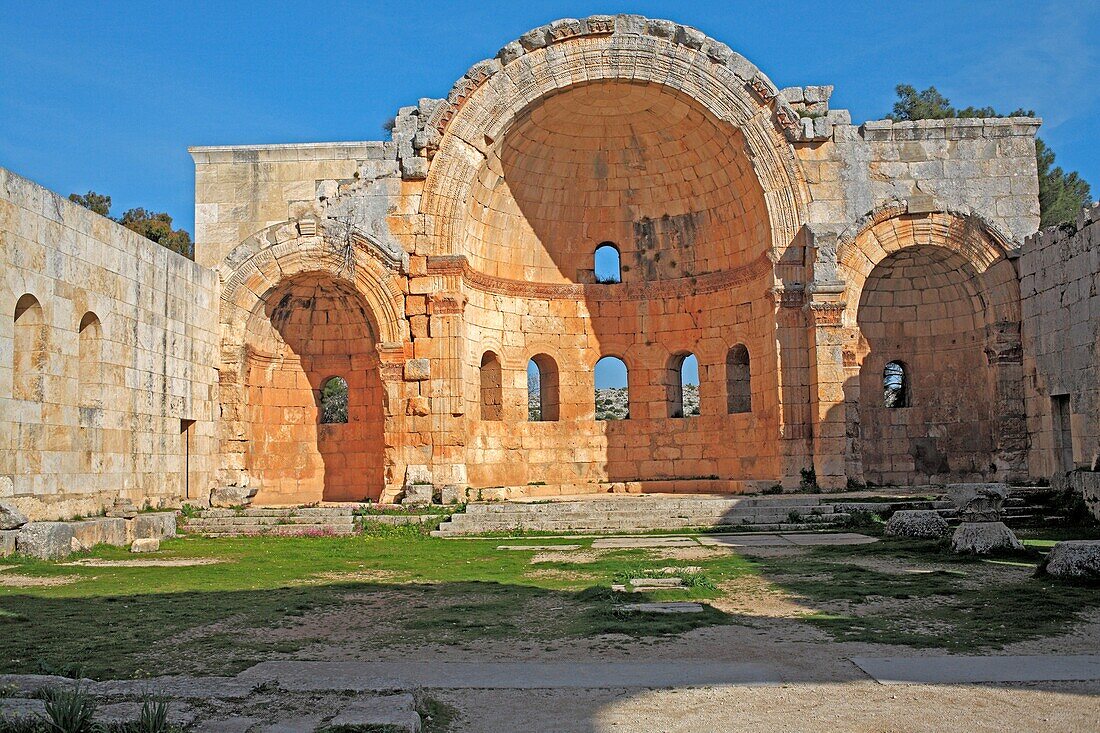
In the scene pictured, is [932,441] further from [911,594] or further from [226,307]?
[226,307]

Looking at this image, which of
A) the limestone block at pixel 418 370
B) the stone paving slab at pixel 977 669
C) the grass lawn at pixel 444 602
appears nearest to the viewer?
the stone paving slab at pixel 977 669

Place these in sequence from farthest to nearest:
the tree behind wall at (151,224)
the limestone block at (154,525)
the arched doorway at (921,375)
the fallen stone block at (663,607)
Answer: the tree behind wall at (151,224)
the arched doorway at (921,375)
the limestone block at (154,525)
the fallen stone block at (663,607)

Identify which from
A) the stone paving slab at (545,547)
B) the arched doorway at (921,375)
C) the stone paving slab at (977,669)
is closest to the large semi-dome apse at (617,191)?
the arched doorway at (921,375)

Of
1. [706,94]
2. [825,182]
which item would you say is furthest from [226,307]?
[825,182]

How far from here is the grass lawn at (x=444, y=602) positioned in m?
6.85

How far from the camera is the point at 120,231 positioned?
15.7 m

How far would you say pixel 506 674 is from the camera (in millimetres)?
5891

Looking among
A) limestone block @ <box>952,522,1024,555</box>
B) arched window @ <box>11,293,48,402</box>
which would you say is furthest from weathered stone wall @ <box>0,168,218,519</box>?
limestone block @ <box>952,522,1024,555</box>

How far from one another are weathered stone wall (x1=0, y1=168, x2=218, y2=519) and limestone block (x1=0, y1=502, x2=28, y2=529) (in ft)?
1.97

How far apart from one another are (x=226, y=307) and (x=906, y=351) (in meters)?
14.9

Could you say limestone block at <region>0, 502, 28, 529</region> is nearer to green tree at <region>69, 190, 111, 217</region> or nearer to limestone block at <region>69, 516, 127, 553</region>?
limestone block at <region>69, 516, 127, 553</region>

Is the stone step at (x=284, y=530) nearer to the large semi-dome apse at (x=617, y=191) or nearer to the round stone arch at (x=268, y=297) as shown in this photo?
the round stone arch at (x=268, y=297)

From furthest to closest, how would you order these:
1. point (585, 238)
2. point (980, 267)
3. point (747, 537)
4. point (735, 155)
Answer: point (585, 238) < point (735, 155) < point (980, 267) < point (747, 537)

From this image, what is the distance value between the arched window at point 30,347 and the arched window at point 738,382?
1430 centimetres
